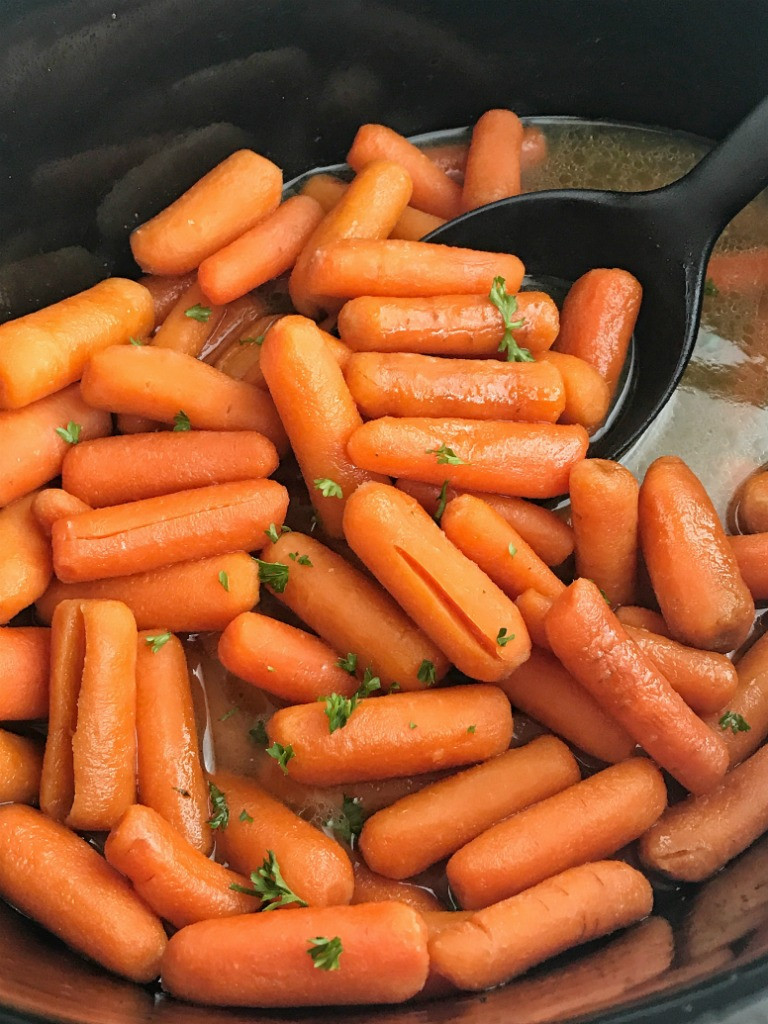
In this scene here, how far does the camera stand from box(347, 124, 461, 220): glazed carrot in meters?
2.26

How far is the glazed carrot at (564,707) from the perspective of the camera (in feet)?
5.90

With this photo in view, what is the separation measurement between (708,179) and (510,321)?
51 centimetres

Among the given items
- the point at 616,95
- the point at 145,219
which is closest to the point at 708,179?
the point at 616,95

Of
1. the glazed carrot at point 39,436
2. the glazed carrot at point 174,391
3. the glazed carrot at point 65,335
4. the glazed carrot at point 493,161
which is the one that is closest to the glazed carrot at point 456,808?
the glazed carrot at point 174,391

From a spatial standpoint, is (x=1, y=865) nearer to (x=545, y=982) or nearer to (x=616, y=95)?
(x=545, y=982)

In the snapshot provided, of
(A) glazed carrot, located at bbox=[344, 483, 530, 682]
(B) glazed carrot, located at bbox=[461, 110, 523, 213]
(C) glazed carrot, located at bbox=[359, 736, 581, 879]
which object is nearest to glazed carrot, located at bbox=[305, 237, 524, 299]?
(B) glazed carrot, located at bbox=[461, 110, 523, 213]

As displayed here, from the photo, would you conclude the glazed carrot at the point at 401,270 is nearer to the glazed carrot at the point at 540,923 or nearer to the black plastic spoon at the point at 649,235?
the black plastic spoon at the point at 649,235

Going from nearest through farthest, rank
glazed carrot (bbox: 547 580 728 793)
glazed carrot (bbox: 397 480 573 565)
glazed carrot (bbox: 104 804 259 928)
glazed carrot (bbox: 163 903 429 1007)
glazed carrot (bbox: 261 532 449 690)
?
glazed carrot (bbox: 163 903 429 1007), glazed carrot (bbox: 104 804 259 928), glazed carrot (bbox: 547 580 728 793), glazed carrot (bbox: 261 532 449 690), glazed carrot (bbox: 397 480 573 565)

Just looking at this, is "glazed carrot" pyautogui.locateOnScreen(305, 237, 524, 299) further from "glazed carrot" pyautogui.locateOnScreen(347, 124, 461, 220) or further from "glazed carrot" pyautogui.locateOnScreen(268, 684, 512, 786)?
"glazed carrot" pyautogui.locateOnScreen(268, 684, 512, 786)

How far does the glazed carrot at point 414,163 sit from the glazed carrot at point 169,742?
1.19m

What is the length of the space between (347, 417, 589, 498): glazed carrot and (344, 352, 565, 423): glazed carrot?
44 millimetres

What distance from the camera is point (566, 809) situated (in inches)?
66.7

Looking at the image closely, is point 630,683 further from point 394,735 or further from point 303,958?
point 303,958

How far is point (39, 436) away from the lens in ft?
6.33
